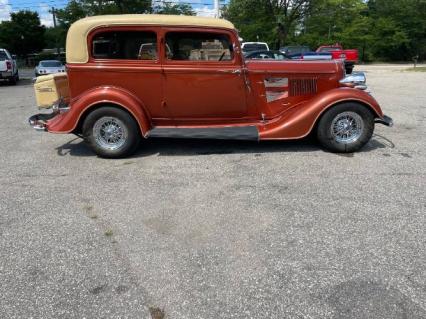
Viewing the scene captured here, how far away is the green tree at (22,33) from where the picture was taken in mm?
57531

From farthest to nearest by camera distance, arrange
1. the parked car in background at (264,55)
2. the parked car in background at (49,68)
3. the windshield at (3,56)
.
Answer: the parked car in background at (49,68)
the windshield at (3,56)
the parked car in background at (264,55)

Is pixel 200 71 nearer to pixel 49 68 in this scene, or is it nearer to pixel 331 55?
pixel 331 55

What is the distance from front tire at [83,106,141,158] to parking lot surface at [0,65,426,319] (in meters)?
0.18

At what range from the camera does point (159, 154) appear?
6.21 m

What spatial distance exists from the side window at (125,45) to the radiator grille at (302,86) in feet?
6.84

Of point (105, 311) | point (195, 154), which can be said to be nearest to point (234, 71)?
point (195, 154)

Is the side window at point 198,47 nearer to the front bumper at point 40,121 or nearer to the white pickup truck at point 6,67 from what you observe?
the front bumper at point 40,121

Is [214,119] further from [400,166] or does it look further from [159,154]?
[400,166]

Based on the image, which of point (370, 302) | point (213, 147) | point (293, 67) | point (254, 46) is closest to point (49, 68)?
point (254, 46)

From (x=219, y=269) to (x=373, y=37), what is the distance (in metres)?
47.2

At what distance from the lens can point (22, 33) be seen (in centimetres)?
5819

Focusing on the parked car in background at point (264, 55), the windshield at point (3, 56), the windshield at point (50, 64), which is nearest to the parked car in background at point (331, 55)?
the parked car in background at point (264, 55)

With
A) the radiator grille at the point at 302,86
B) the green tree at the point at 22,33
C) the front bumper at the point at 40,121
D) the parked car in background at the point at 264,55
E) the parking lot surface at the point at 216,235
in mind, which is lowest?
the parking lot surface at the point at 216,235

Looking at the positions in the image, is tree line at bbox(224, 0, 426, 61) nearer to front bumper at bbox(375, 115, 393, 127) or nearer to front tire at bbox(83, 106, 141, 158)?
front bumper at bbox(375, 115, 393, 127)
